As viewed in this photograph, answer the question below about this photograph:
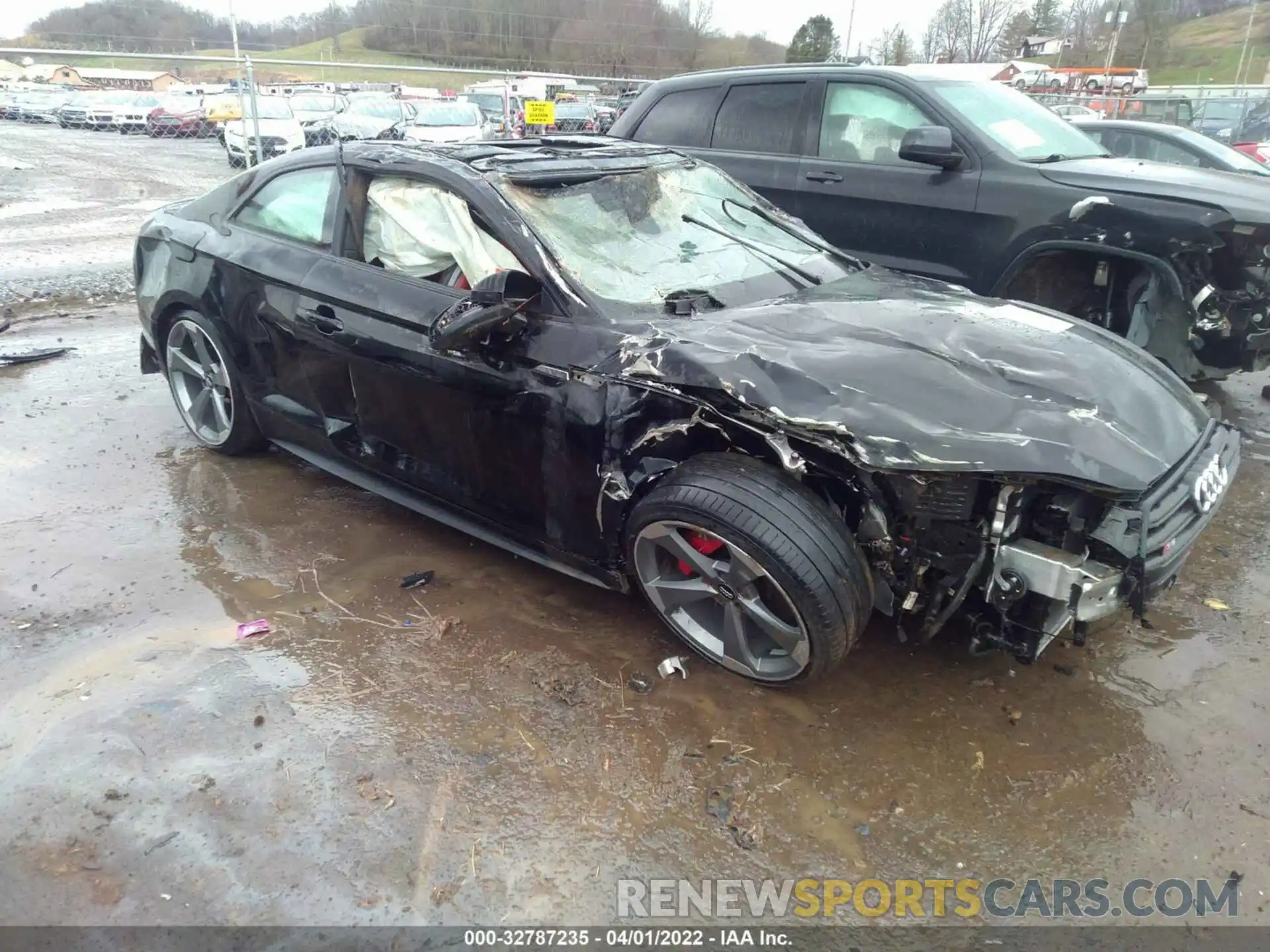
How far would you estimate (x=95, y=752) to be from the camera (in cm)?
247

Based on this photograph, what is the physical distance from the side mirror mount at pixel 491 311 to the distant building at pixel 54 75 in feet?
141

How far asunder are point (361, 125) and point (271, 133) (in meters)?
2.43

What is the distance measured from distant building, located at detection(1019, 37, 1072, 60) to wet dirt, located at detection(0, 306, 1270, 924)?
63.8m

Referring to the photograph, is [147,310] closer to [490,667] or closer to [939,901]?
[490,667]

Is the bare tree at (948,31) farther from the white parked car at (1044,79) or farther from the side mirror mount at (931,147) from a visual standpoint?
the side mirror mount at (931,147)

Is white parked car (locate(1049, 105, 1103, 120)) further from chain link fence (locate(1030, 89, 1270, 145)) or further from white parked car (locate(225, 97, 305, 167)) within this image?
white parked car (locate(225, 97, 305, 167))

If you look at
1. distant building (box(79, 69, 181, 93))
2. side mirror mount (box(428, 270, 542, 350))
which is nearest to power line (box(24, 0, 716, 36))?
distant building (box(79, 69, 181, 93))

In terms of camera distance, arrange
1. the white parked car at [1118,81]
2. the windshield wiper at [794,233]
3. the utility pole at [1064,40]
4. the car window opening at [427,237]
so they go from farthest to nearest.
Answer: the utility pole at [1064,40] → the white parked car at [1118,81] → the windshield wiper at [794,233] → the car window opening at [427,237]

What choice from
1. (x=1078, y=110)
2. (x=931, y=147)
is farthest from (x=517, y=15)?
(x=931, y=147)

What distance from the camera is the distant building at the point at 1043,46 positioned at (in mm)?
55219

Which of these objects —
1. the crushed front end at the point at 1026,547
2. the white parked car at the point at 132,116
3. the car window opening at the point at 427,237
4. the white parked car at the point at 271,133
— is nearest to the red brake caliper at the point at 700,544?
the crushed front end at the point at 1026,547

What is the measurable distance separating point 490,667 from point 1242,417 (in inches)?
189

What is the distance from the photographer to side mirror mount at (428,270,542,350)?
2.75 meters

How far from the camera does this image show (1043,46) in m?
55.9
